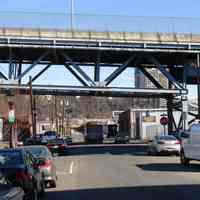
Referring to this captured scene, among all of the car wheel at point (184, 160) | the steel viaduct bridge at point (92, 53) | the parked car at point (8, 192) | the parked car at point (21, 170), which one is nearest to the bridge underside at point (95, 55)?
the steel viaduct bridge at point (92, 53)

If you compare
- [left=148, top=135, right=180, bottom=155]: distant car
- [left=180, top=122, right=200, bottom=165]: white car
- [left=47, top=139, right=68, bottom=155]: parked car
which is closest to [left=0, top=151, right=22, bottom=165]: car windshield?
[left=180, top=122, right=200, bottom=165]: white car

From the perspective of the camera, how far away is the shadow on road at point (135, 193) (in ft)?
56.5

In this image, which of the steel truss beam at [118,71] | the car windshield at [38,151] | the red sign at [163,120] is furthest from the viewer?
the red sign at [163,120]

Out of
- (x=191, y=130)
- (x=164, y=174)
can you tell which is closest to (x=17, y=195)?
(x=164, y=174)

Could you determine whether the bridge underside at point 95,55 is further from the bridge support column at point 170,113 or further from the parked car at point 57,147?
the parked car at point 57,147

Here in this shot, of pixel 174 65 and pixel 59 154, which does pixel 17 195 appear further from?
pixel 174 65

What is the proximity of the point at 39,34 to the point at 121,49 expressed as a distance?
21.5 ft

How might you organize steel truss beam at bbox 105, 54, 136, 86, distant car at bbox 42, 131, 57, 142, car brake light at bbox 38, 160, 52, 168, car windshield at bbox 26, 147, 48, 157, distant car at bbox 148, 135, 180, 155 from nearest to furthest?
car brake light at bbox 38, 160, 52, 168 → car windshield at bbox 26, 147, 48, 157 → distant car at bbox 148, 135, 180, 155 → distant car at bbox 42, 131, 57, 142 → steel truss beam at bbox 105, 54, 136, 86

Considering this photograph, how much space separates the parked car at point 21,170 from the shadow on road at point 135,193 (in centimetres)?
148

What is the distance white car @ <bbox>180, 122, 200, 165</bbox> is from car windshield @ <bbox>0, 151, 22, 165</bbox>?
13926 millimetres

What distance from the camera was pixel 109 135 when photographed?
12756 cm

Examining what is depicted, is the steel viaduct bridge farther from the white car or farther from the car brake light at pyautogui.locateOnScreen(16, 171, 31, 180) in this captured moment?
the car brake light at pyautogui.locateOnScreen(16, 171, 31, 180)

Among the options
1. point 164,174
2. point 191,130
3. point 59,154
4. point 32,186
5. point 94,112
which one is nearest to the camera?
point 32,186

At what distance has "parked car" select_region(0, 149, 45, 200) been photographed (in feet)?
49.6
